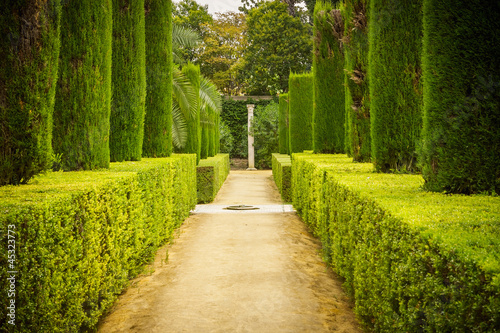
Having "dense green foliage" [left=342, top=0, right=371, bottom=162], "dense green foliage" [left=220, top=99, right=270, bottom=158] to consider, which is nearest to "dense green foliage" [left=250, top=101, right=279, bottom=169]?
"dense green foliage" [left=220, top=99, right=270, bottom=158]

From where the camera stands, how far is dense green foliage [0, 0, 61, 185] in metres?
4.18

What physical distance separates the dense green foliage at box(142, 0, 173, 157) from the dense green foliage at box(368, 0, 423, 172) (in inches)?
208

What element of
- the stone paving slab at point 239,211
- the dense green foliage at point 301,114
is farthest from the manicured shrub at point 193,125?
the dense green foliage at point 301,114

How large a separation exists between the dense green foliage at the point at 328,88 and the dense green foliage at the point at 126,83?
17.1 ft

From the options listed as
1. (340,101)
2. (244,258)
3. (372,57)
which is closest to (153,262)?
(244,258)

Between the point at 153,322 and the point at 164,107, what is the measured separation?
22.1 ft

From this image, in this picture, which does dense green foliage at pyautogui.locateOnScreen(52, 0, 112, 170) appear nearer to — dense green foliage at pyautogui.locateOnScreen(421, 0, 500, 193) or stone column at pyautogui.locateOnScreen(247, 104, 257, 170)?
dense green foliage at pyautogui.locateOnScreen(421, 0, 500, 193)

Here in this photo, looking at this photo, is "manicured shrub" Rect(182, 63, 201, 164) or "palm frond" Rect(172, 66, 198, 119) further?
"manicured shrub" Rect(182, 63, 201, 164)

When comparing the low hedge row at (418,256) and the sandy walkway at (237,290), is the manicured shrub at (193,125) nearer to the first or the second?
the sandy walkway at (237,290)

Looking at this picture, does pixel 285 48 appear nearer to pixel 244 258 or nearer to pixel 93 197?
pixel 244 258

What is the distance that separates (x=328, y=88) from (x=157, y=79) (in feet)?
14.7

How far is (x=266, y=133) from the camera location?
1054 inches

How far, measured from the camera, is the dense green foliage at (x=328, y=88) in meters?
11.5

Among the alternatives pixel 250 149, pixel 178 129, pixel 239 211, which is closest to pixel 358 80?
pixel 239 211
